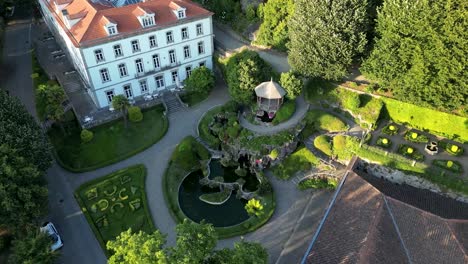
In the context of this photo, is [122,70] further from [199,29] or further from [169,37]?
[199,29]

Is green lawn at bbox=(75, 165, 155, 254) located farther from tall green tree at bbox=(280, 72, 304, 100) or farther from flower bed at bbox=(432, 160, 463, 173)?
flower bed at bbox=(432, 160, 463, 173)

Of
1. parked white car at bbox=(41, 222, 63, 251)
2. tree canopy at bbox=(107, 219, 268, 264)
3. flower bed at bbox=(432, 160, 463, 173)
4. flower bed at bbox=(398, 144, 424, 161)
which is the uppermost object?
tree canopy at bbox=(107, 219, 268, 264)

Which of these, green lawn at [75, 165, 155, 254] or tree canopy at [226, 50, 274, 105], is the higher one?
tree canopy at [226, 50, 274, 105]

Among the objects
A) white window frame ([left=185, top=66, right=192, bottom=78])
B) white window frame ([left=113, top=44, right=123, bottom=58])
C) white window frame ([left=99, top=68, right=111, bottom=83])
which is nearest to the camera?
white window frame ([left=113, top=44, right=123, bottom=58])

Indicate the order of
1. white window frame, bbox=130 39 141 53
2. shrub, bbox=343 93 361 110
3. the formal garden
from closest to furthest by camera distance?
1. the formal garden
2. shrub, bbox=343 93 361 110
3. white window frame, bbox=130 39 141 53

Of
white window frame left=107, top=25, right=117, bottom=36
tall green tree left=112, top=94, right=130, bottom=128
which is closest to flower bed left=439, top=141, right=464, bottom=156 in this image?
tall green tree left=112, top=94, right=130, bottom=128

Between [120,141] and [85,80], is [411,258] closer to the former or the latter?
[120,141]

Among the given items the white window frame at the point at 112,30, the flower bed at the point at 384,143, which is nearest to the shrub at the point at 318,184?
the flower bed at the point at 384,143

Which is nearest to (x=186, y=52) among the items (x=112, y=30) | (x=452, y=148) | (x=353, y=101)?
(x=112, y=30)
